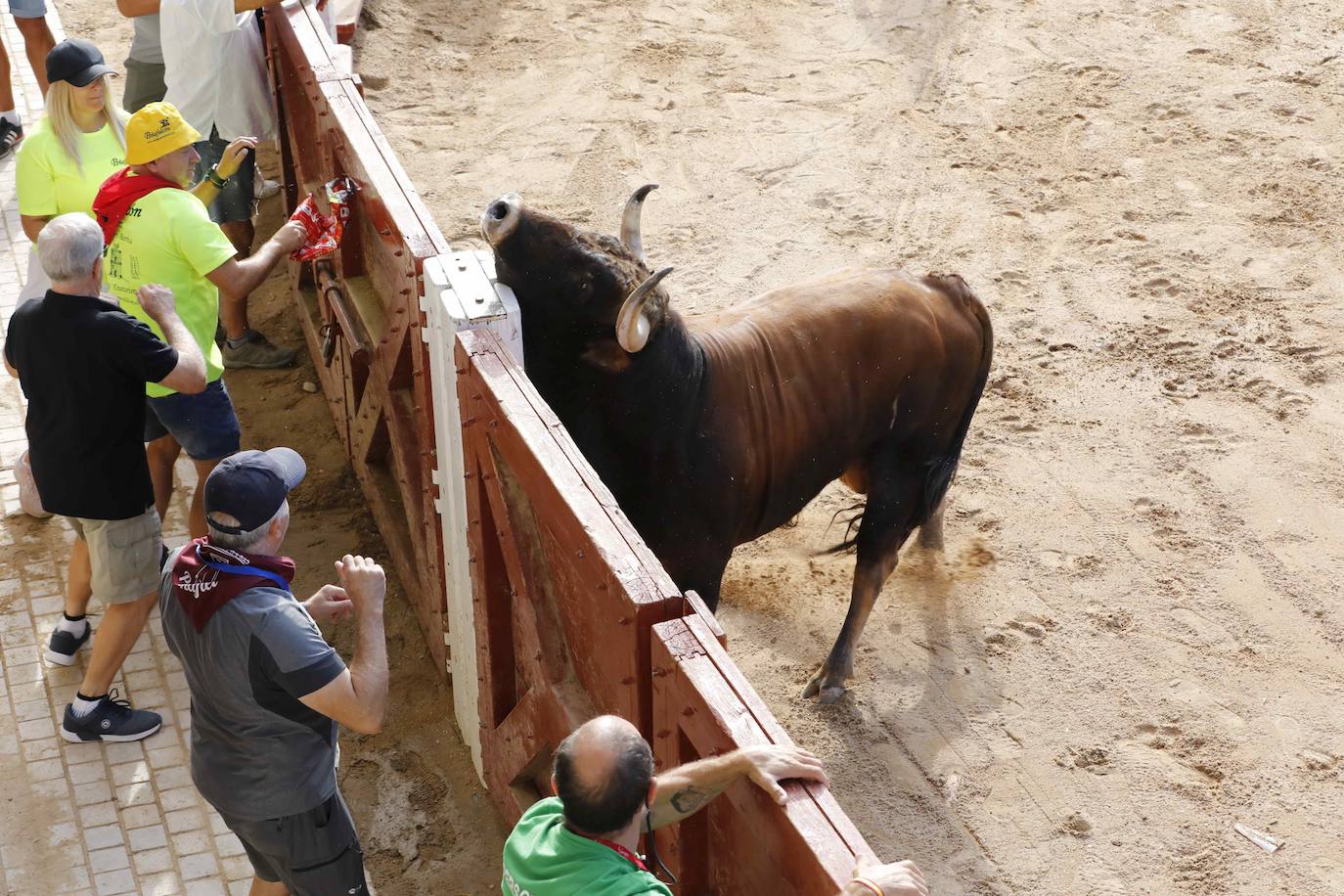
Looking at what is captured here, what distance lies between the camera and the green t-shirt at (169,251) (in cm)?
532

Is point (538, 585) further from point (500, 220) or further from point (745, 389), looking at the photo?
point (745, 389)

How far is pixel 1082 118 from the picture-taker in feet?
34.9

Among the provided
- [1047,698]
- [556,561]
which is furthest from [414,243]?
[1047,698]

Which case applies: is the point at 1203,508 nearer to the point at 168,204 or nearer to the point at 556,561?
the point at 556,561

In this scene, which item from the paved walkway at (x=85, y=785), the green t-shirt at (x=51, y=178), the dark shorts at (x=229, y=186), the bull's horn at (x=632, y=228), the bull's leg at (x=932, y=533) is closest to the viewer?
the paved walkway at (x=85, y=785)

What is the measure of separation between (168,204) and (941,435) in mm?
3344

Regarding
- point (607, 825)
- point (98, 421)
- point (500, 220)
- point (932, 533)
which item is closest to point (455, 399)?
point (500, 220)

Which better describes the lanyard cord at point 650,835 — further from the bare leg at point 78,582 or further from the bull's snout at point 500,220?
the bare leg at point 78,582

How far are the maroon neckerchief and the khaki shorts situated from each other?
62.3 inches

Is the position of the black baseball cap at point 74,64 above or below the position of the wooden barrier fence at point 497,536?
above

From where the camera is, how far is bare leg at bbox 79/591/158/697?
5.23 meters

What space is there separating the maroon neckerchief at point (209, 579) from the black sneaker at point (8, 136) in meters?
6.66

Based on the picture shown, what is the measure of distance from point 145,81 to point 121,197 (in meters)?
2.53

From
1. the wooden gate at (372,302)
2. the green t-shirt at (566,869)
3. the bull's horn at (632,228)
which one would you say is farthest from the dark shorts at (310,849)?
the bull's horn at (632,228)
